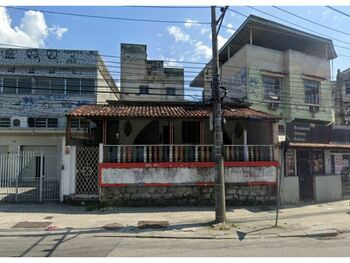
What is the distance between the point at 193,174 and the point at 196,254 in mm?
7300

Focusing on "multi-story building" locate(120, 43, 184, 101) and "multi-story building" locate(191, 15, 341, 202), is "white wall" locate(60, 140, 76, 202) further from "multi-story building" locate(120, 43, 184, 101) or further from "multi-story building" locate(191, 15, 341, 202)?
"multi-story building" locate(120, 43, 184, 101)

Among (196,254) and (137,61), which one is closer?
(196,254)

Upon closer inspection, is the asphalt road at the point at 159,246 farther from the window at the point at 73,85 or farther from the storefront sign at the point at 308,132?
the window at the point at 73,85

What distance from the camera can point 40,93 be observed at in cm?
2448

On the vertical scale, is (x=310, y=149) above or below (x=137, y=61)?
below

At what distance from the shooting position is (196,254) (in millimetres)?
7328

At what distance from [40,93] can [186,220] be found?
56.0ft

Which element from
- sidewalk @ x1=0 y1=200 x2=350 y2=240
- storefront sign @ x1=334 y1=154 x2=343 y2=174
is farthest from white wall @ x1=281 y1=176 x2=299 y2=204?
storefront sign @ x1=334 y1=154 x2=343 y2=174

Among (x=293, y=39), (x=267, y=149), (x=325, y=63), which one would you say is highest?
(x=293, y=39)

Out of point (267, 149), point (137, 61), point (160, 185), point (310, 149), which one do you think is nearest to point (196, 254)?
point (160, 185)

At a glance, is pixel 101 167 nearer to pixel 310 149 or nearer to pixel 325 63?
pixel 310 149

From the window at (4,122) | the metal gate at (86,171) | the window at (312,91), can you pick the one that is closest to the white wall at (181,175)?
the metal gate at (86,171)

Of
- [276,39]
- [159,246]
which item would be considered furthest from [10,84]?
[159,246]
